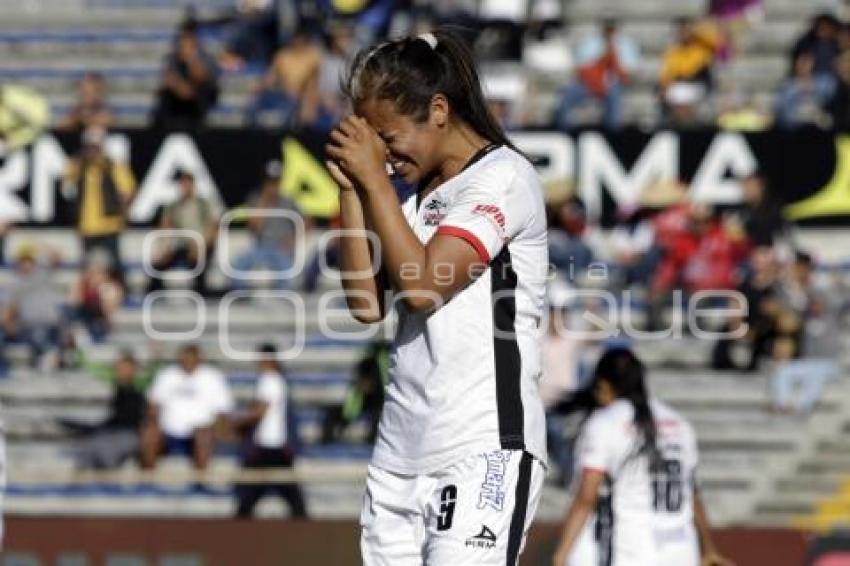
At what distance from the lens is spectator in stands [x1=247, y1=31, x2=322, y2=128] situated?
1775 centimetres

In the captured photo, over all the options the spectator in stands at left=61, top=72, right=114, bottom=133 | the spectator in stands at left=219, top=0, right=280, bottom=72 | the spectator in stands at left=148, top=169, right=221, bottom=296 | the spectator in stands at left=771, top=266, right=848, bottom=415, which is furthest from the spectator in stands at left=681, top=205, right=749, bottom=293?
the spectator in stands at left=61, top=72, right=114, bottom=133

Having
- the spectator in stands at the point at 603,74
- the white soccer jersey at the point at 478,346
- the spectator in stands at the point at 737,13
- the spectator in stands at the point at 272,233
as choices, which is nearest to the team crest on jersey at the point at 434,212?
the white soccer jersey at the point at 478,346

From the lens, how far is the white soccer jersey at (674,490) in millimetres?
9195

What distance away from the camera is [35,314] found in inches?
666

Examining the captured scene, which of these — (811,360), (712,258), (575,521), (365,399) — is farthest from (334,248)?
(575,521)

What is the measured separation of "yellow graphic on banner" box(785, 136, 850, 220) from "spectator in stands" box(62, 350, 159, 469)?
524 centimetres

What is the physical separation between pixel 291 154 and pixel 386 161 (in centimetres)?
1238

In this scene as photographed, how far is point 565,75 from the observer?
18.2m

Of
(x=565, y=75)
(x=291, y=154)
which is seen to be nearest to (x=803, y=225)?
(x=565, y=75)

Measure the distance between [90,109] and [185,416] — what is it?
385cm

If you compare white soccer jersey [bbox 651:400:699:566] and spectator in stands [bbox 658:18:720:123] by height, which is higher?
spectator in stands [bbox 658:18:720:123]

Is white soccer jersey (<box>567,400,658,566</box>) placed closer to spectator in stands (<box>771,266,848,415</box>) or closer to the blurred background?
the blurred background

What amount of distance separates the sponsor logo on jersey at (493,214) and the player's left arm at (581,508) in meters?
4.27

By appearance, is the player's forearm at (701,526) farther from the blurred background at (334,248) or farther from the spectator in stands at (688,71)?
the spectator in stands at (688,71)
